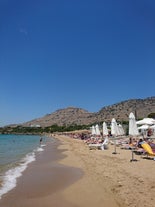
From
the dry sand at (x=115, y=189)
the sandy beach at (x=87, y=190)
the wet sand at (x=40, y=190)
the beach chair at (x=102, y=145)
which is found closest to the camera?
the dry sand at (x=115, y=189)

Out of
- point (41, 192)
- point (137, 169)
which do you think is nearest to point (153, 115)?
point (137, 169)

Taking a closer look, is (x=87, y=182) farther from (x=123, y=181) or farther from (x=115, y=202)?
(x=115, y=202)

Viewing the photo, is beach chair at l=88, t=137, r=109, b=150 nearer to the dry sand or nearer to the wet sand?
the wet sand

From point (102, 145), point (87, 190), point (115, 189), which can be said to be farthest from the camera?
point (102, 145)

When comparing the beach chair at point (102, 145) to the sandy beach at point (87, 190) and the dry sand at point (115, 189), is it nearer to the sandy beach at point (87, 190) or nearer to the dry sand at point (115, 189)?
the sandy beach at point (87, 190)

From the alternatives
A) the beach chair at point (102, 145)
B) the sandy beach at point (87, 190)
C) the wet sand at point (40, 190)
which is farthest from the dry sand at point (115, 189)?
the beach chair at point (102, 145)

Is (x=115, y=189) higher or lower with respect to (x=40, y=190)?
higher

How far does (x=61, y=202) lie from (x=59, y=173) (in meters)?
4.90

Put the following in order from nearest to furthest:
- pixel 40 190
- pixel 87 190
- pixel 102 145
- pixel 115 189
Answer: pixel 115 189 → pixel 87 190 → pixel 40 190 → pixel 102 145

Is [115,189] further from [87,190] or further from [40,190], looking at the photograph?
[40,190]

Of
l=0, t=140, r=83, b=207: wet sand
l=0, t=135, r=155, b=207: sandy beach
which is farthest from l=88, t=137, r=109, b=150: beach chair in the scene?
l=0, t=135, r=155, b=207: sandy beach

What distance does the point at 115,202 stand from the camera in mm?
6570

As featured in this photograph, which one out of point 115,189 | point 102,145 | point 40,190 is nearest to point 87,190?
point 115,189

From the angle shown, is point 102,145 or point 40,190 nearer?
Result: point 40,190
